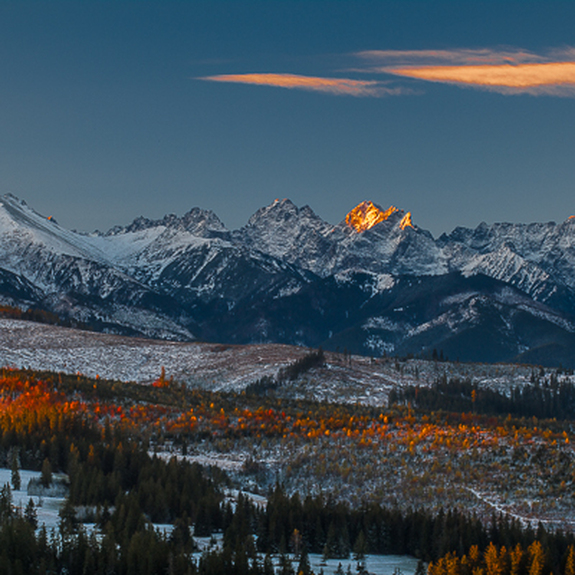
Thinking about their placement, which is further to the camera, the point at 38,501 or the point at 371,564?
the point at 38,501

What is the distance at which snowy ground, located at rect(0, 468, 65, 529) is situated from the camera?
14412 cm

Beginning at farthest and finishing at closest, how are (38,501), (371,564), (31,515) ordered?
(38,501), (371,564), (31,515)

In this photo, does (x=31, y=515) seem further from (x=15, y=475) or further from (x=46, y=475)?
(x=46, y=475)

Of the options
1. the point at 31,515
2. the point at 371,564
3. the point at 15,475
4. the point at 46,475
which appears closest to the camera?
the point at 31,515

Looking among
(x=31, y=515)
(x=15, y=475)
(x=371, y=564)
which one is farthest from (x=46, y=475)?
(x=371, y=564)

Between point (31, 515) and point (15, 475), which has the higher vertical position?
point (15, 475)

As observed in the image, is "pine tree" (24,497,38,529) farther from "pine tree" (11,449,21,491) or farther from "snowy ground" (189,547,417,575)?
"snowy ground" (189,547,417,575)

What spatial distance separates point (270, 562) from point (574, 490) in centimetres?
9640

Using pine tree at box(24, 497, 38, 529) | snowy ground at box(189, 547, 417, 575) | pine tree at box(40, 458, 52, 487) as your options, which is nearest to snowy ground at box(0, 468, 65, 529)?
pine tree at box(24, 497, 38, 529)

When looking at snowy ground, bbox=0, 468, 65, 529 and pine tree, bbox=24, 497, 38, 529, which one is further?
snowy ground, bbox=0, 468, 65, 529

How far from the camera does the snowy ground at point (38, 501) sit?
Answer: 144 metres

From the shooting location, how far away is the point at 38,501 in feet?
518

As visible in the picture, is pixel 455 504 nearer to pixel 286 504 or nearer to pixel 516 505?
pixel 516 505

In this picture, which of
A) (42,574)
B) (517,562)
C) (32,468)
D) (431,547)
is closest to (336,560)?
(431,547)
